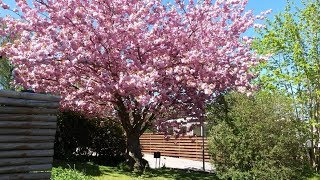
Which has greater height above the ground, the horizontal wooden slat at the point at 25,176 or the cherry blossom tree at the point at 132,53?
the cherry blossom tree at the point at 132,53

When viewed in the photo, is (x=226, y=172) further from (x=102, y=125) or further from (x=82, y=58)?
(x=102, y=125)

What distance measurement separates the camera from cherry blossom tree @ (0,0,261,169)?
13011 millimetres

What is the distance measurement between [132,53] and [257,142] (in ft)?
Answer: 16.6

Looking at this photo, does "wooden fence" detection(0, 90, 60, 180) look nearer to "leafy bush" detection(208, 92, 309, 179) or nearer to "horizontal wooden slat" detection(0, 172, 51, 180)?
"horizontal wooden slat" detection(0, 172, 51, 180)

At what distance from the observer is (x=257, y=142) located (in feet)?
39.8

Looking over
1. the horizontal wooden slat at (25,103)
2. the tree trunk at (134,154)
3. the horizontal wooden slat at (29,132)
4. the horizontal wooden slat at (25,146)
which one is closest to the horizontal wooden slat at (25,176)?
the horizontal wooden slat at (25,146)

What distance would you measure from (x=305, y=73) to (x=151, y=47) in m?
8.95

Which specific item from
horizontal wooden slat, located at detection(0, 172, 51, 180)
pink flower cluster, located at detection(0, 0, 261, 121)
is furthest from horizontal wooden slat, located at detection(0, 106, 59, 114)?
pink flower cluster, located at detection(0, 0, 261, 121)

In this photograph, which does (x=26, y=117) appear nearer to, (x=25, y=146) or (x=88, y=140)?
(x=25, y=146)

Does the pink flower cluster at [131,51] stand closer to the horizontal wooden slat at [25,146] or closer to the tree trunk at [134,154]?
the tree trunk at [134,154]

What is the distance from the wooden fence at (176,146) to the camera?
25212 mm

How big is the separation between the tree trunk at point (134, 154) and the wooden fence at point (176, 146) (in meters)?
8.10

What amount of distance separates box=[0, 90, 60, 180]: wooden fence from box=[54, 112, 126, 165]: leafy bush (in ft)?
36.9

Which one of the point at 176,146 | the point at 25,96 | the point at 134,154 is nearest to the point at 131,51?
the point at 134,154
